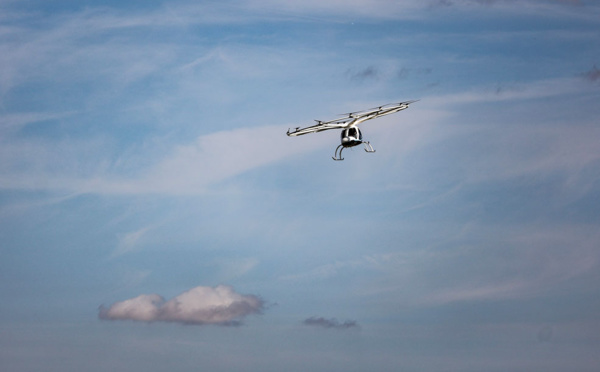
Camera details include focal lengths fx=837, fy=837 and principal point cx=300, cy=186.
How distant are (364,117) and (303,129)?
13669 mm

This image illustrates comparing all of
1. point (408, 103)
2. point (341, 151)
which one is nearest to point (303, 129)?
point (341, 151)

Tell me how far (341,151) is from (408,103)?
18028mm

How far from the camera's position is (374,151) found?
17662 cm

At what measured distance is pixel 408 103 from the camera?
182 m

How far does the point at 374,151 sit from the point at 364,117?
939cm

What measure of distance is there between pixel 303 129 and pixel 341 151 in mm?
10053

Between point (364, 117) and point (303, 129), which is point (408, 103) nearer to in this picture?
point (364, 117)

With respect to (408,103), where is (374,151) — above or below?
below

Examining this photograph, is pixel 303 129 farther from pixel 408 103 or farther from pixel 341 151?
pixel 408 103

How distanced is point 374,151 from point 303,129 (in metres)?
17.5

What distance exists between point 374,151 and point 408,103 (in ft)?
47.3

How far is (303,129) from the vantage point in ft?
604

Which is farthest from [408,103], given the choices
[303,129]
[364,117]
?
[303,129]

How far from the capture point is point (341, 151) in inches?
7136
